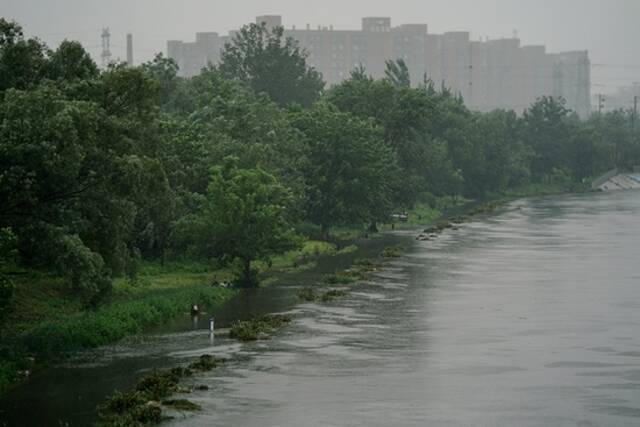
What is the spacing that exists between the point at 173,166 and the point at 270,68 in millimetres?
90315

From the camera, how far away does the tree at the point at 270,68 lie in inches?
6147

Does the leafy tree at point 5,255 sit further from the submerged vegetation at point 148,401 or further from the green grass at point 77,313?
the submerged vegetation at point 148,401

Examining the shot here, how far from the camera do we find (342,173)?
95.5 meters

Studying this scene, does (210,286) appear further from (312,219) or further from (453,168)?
(453,168)

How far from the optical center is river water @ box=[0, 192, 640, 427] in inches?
1438

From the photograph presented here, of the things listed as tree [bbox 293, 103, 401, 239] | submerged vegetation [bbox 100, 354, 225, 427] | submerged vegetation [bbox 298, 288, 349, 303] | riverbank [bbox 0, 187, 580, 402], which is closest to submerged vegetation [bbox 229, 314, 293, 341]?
riverbank [bbox 0, 187, 580, 402]

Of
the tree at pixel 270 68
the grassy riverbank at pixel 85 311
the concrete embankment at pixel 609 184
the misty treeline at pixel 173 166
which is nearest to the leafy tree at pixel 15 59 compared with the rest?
the misty treeline at pixel 173 166

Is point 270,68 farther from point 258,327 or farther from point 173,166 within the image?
point 258,327

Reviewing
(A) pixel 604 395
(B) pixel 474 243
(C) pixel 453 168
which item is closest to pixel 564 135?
(C) pixel 453 168

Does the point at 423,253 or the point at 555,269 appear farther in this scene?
the point at 423,253

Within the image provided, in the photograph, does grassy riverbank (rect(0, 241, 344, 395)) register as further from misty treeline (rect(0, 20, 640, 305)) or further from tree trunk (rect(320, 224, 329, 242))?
tree trunk (rect(320, 224, 329, 242))

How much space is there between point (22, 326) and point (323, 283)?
24.2 m

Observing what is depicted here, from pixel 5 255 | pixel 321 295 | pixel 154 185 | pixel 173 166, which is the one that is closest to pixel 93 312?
pixel 154 185

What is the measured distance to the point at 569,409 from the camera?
37.0m
